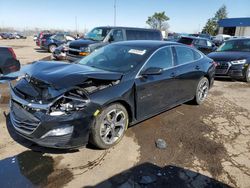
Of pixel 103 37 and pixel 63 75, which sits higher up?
pixel 103 37

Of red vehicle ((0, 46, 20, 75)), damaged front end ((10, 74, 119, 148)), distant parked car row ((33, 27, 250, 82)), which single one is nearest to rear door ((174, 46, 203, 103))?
damaged front end ((10, 74, 119, 148))

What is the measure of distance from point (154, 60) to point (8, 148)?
9.49ft

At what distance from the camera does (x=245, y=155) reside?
3.75m

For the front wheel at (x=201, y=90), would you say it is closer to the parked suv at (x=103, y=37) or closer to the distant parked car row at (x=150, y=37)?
the distant parked car row at (x=150, y=37)

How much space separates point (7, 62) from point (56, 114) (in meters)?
4.24

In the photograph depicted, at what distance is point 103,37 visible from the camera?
10883 millimetres

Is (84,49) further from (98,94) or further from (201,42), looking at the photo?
Answer: (201,42)

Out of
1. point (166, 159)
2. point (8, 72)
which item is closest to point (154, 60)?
point (166, 159)

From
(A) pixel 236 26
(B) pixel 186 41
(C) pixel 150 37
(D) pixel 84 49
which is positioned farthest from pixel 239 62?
(A) pixel 236 26

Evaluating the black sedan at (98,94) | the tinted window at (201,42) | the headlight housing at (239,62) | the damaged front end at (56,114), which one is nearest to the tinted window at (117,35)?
the headlight housing at (239,62)

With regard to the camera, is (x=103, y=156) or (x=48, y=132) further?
(x=103, y=156)

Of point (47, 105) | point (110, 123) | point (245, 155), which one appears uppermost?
point (47, 105)

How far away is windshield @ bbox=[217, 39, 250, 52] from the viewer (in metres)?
9.68

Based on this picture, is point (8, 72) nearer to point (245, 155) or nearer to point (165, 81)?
point (165, 81)
